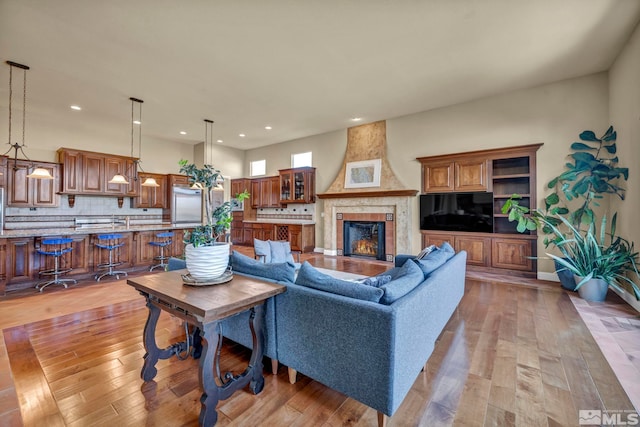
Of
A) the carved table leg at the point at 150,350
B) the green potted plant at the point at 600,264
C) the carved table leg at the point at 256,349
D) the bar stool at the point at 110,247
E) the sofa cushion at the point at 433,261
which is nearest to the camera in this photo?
the carved table leg at the point at 256,349

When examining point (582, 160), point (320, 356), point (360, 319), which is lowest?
point (320, 356)

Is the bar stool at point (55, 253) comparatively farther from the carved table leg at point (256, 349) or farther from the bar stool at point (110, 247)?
the carved table leg at point (256, 349)

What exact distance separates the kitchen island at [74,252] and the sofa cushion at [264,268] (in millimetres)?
3980

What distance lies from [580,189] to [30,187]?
33.5ft

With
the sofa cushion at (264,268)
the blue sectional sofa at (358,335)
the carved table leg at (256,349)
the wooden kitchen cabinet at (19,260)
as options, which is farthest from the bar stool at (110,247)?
the carved table leg at (256,349)

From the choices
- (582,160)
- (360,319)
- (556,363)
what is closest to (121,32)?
(360,319)

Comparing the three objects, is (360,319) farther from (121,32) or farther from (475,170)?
(475,170)

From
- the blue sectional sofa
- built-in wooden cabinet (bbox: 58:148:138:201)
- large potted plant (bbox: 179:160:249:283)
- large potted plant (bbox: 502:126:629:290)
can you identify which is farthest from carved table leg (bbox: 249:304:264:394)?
built-in wooden cabinet (bbox: 58:148:138:201)

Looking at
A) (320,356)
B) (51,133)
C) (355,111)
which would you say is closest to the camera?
(320,356)

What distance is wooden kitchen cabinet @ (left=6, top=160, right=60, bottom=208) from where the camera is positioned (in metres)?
5.49

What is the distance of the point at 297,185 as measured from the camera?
7.70 metres

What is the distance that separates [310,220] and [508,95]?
17.2 ft

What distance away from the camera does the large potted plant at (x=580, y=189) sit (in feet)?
12.4

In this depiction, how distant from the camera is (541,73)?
417 cm
